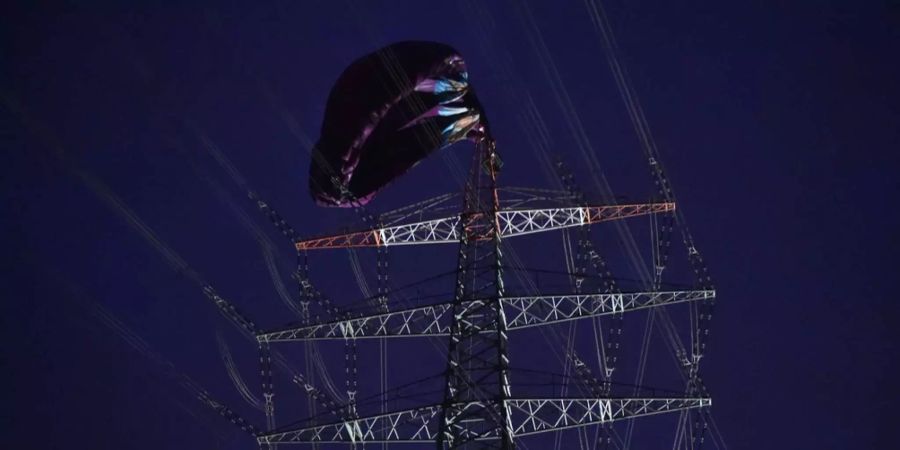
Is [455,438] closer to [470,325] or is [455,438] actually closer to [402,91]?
[470,325]

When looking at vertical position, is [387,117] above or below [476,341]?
above

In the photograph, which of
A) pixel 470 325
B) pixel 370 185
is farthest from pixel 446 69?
pixel 470 325

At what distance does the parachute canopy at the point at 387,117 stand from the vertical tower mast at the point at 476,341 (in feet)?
5.36

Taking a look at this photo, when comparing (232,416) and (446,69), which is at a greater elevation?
(446,69)

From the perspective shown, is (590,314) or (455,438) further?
(590,314)

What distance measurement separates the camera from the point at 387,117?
2091 cm

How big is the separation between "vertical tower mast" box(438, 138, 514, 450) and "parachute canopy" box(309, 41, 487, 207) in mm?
1633

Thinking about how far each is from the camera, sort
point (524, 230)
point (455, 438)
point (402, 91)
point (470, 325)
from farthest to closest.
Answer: point (524, 230) → point (402, 91) → point (470, 325) → point (455, 438)

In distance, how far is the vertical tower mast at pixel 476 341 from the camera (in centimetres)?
1612

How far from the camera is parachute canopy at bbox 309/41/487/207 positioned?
19.6 metres

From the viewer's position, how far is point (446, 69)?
2042cm

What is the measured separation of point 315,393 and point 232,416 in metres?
3.20

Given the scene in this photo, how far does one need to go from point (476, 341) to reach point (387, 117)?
5.97 metres

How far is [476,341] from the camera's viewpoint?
1838 centimetres
